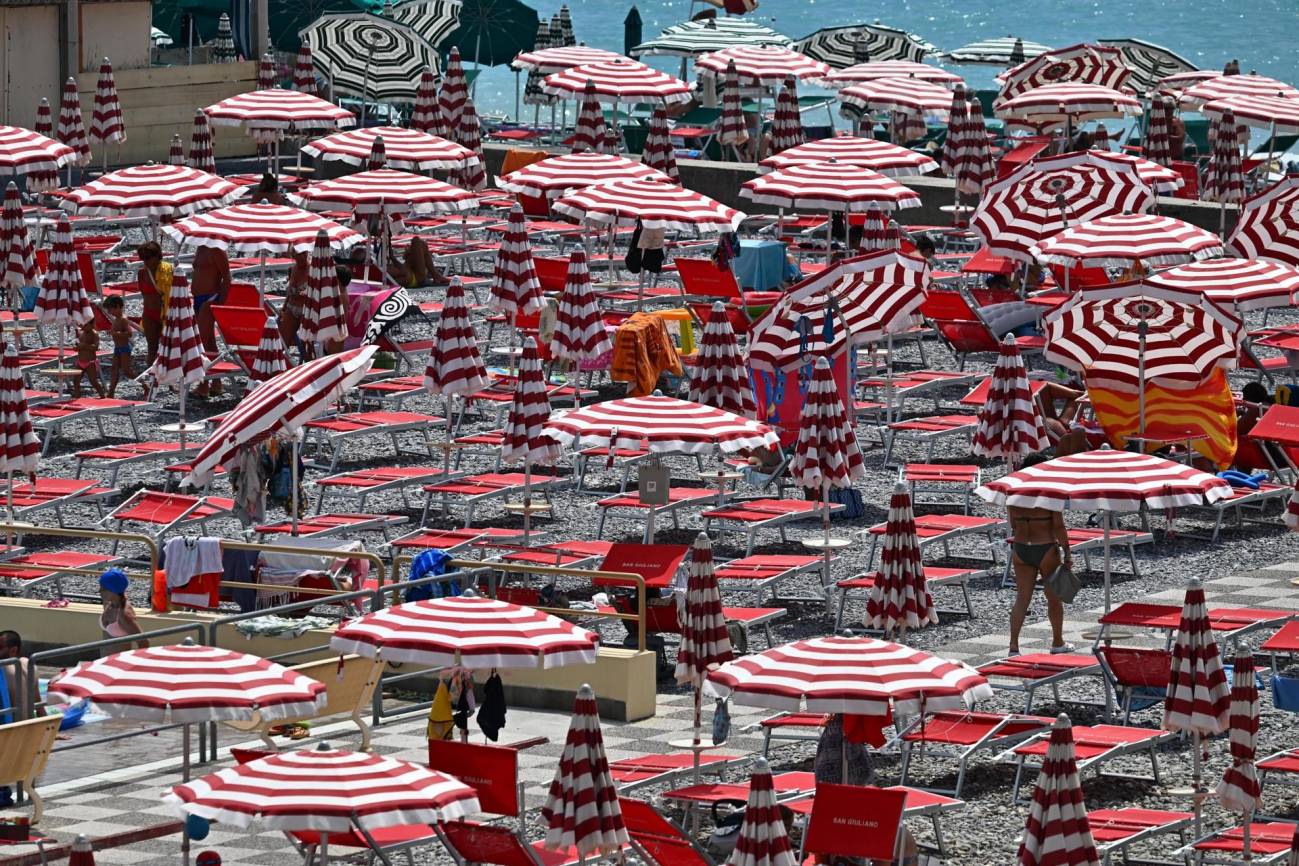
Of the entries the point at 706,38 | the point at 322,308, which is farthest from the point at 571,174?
the point at 706,38

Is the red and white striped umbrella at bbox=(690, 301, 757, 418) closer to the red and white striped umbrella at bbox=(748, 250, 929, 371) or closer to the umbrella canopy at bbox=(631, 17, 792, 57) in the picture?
the red and white striped umbrella at bbox=(748, 250, 929, 371)

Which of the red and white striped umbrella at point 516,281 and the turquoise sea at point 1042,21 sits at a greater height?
the red and white striped umbrella at point 516,281

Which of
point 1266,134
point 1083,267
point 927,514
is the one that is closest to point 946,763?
point 927,514

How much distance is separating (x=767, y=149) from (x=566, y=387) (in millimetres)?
13105

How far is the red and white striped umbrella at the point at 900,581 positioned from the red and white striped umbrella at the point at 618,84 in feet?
68.2

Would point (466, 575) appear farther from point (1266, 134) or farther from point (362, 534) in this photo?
point (1266, 134)

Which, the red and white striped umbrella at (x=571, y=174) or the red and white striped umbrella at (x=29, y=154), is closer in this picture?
the red and white striped umbrella at (x=571, y=174)

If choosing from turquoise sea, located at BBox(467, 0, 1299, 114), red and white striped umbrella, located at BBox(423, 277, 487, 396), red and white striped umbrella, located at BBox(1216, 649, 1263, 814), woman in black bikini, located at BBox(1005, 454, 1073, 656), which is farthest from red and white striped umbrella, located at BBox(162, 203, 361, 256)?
turquoise sea, located at BBox(467, 0, 1299, 114)

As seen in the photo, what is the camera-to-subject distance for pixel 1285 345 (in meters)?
27.0

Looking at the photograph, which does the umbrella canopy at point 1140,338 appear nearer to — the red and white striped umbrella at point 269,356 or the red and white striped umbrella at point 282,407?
the red and white striped umbrella at point 269,356

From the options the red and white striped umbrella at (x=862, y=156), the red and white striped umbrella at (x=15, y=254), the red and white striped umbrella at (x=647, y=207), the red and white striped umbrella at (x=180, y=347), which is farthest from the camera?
the red and white striped umbrella at (x=862, y=156)

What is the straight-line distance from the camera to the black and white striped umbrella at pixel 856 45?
47.5 m

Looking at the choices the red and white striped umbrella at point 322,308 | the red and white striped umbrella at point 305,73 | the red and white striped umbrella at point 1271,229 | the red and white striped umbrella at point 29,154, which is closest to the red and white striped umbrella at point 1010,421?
the red and white striped umbrella at point 322,308

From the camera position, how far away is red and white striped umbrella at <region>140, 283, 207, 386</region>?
24484mm
